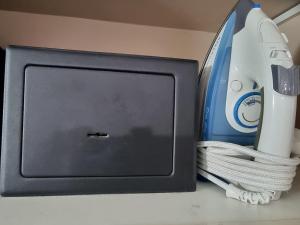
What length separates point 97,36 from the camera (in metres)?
0.95

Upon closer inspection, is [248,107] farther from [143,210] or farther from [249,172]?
[143,210]

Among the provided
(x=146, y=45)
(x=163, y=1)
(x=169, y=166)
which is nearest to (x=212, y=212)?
(x=169, y=166)

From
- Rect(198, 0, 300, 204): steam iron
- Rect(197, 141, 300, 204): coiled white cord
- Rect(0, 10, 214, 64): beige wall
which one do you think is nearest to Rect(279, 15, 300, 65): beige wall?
Rect(0, 10, 214, 64): beige wall

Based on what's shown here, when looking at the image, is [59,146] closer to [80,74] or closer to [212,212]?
[80,74]

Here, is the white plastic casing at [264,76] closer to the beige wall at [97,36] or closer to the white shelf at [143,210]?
the white shelf at [143,210]

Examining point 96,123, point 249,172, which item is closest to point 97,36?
point 96,123

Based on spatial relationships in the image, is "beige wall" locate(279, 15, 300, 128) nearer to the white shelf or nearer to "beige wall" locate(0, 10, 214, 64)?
"beige wall" locate(0, 10, 214, 64)

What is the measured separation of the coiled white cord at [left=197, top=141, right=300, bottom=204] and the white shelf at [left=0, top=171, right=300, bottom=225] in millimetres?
18

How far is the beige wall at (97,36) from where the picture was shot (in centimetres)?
90

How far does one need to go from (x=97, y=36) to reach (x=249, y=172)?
0.64 meters

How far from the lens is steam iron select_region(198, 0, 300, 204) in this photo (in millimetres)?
492

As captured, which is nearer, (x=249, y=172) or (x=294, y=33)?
(x=249, y=172)

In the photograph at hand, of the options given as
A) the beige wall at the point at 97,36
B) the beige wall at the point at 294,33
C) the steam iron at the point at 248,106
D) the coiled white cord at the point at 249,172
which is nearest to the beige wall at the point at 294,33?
the beige wall at the point at 294,33

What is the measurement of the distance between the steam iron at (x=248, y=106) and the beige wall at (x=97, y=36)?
357 mm
